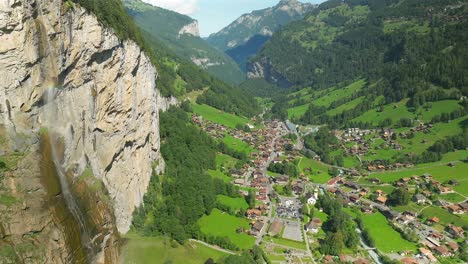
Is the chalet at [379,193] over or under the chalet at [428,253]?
over

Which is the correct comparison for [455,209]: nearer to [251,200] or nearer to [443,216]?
[443,216]

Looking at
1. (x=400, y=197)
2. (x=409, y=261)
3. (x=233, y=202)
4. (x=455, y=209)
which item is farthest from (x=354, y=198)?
(x=233, y=202)

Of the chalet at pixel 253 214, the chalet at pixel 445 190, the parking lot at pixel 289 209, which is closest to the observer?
the chalet at pixel 253 214

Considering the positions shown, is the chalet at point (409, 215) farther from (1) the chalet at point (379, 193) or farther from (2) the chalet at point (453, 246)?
(2) the chalet at point (453, 246)

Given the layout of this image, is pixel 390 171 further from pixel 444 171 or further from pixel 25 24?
pixel 25 24

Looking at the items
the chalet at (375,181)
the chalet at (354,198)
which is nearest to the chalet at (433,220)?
the chalet at (354,198)

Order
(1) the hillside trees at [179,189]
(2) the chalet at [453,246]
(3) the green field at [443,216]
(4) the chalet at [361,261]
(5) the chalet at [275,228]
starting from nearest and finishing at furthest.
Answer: (1) the hillside trees at [179,189]
(4) the chalet at [361,261]
(2) the chalet at [453,246]
(5) the chalet at [275,228]
(3) the green field at [443,216]
